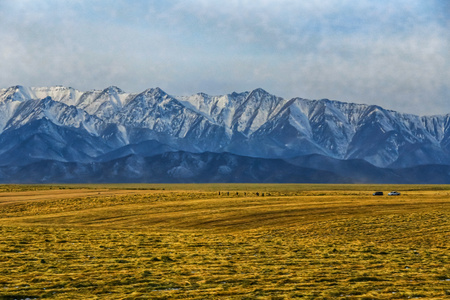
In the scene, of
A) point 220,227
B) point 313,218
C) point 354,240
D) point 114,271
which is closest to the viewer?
point 114,271

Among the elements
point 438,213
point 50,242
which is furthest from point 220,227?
point 438,213

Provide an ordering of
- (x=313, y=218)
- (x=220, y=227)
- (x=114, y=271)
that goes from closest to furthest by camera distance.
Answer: (x=114, y=271) < (x=220, y=227) < (x=313, y=218)

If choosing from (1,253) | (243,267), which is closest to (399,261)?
(243,267)

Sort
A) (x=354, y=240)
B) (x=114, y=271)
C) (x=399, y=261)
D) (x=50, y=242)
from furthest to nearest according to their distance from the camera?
(x=354, y=240) → (x=50, y=242) → (x=399, y=261) → (x=114, y=271)

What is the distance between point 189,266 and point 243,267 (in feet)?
8.69

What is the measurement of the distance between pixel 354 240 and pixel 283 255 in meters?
11.5

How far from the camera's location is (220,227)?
50938 millimetres

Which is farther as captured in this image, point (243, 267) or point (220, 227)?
point (220, 227)

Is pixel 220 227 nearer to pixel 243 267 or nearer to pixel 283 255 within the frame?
pixel 283 255

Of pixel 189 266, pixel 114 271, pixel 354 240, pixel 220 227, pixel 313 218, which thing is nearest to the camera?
pixel 114 271

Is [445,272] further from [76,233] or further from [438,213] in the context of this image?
[438,213]

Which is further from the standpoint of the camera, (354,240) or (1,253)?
(354,240)

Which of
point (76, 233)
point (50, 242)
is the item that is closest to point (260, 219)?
point (76, 233)

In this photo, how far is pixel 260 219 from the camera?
5522 centimetres
